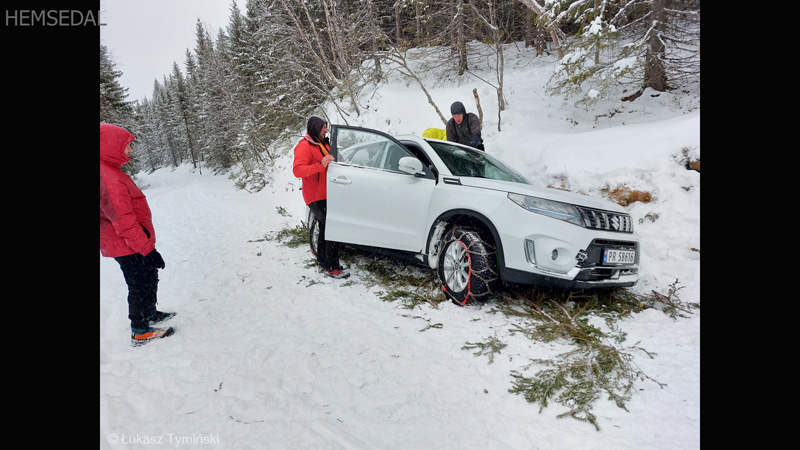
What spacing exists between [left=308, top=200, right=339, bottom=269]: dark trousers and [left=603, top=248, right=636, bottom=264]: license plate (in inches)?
114

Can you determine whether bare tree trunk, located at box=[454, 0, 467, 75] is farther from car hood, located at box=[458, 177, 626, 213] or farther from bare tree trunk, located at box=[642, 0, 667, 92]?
car hood, located at box=[458, 177, 626, 213]

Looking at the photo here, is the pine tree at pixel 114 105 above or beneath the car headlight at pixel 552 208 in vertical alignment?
above

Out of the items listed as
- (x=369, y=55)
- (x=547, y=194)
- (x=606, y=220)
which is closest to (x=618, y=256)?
(x=606, y=220)

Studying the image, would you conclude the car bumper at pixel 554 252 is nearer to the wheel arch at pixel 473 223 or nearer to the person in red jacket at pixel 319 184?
the wheel arch at pixel 473 223

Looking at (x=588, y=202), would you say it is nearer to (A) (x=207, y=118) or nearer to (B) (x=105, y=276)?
(B) (x=105, y=276)

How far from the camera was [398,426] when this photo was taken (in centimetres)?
191

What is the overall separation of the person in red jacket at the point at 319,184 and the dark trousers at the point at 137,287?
5.83 feet

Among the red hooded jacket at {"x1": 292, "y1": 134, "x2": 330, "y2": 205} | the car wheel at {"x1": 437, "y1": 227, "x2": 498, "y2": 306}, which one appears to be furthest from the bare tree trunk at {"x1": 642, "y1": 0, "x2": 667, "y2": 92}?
the red hooded jacket at {"x1": 292, "y1": 134, "x2": 330, "y2": 205}

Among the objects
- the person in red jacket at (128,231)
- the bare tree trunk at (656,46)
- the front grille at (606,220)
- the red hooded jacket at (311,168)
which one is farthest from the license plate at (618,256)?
the bare tree trunk at (656,46)

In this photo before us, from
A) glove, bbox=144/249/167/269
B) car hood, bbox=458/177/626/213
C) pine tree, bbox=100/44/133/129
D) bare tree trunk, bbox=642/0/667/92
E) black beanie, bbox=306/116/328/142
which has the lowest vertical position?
glove, bbox=144/249/167/269

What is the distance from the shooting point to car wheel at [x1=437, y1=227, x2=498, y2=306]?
3.22 metres

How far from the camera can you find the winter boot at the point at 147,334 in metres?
2.85

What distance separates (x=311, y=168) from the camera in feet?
13.3

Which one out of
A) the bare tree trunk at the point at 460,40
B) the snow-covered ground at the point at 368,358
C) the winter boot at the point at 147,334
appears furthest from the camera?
the bare tree trunk at the point at 460,40
